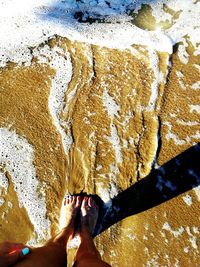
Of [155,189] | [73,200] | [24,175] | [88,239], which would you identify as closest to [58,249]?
[88,239]

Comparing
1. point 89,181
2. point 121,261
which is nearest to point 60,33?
point 89,181

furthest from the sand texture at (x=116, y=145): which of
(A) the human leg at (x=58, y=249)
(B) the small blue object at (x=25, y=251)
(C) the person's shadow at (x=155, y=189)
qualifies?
(B) the small blue object at (x=25, y=251)

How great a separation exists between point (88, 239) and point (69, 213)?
310mm

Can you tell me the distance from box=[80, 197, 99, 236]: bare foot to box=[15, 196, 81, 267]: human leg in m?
0.05

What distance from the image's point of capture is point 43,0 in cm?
418

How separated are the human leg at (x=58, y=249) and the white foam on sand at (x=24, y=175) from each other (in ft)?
0.61

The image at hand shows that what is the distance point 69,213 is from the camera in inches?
134

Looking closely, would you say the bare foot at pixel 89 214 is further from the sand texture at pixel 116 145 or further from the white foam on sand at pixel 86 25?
the white foam on sand at pixel 86 25

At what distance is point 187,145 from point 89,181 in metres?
0.92

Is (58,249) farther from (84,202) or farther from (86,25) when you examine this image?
(86,25)

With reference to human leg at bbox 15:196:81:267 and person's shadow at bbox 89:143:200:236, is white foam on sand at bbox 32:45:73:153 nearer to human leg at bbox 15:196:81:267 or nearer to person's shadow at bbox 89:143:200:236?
human leg at bbox 15:196:81:267

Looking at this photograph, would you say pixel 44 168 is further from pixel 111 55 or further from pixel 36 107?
pixel 111 55

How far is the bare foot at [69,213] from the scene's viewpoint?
3.36 metres

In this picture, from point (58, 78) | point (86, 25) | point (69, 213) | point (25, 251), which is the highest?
point (86, 25)
